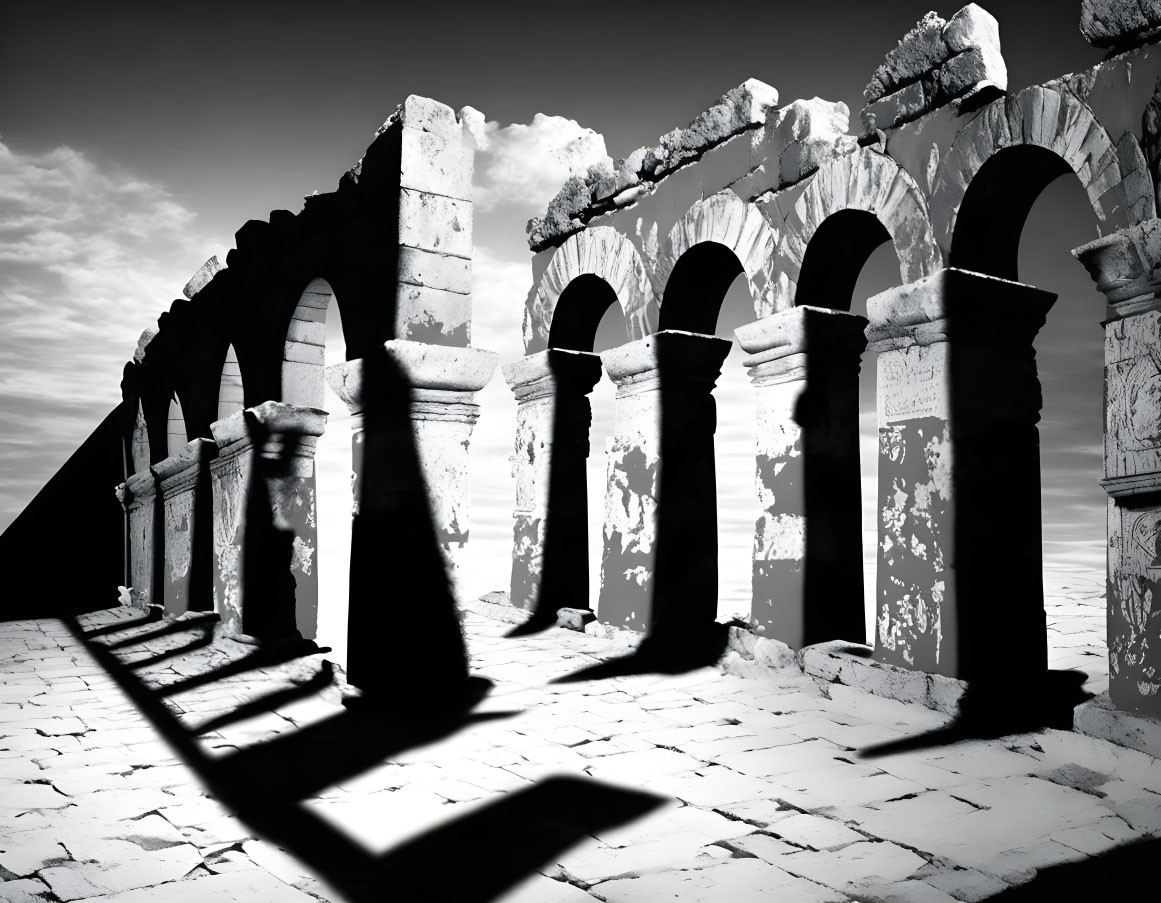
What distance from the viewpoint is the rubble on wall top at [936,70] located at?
17.1 feet

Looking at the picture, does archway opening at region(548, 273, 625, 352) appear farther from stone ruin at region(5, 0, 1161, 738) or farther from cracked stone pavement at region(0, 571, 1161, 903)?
cracked stone pavement at region(0, 571, 1161, 903)

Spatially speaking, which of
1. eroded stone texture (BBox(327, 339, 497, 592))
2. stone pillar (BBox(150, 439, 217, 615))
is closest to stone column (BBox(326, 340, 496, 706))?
eroded stone texture (BBox(327, 339, 497, 592))

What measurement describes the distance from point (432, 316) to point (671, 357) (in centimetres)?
214

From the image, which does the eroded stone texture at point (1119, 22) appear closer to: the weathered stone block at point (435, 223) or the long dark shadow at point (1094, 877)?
the weathered stone block at point (435, 223)

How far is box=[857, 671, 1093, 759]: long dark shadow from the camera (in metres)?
4.69

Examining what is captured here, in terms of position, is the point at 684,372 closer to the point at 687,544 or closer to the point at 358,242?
the point at 687,544

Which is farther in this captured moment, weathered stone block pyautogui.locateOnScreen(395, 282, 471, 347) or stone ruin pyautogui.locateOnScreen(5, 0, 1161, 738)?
weathered stone block pyautogui.locateOnScreen(395, 282, 471, 347)

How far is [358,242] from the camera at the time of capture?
605 centimetres

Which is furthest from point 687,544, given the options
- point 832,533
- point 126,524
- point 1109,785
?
point 126,524

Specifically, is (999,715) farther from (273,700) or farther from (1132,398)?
(273,700)

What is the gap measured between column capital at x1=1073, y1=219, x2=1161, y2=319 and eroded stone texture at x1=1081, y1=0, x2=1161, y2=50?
0.95 metres

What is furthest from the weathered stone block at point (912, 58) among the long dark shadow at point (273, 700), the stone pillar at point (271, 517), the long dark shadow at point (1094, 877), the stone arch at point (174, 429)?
the stone arch at point (174, 429)

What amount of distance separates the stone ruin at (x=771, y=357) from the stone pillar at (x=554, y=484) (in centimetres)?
3

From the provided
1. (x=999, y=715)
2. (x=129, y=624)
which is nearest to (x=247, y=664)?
(x=129, y=624)
